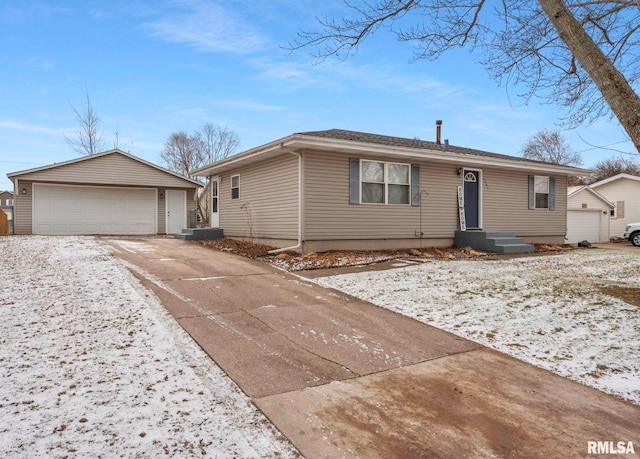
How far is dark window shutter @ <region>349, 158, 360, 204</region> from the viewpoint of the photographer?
1053 centimetres

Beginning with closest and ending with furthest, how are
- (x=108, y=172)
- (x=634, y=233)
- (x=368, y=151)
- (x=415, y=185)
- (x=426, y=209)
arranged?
(x=368, y=151) → (x=415, y=185) → (x=426, y=209) → (x=108, y=172) → (x=634, y=233)

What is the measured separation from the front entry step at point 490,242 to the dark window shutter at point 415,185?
6.73ft

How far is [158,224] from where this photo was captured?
19.0m

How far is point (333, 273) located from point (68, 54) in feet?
44.7

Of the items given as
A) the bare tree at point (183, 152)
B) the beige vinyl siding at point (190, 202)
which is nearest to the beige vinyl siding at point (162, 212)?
the beige vinyl siding at point (190, 202)

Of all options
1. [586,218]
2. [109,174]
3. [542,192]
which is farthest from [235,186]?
[586,218]

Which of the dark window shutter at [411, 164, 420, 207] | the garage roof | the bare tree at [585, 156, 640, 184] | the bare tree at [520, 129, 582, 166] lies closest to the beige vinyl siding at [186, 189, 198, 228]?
the garage roof

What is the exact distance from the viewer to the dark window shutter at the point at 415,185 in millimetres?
11508

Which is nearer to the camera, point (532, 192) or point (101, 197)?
point (532, 192)

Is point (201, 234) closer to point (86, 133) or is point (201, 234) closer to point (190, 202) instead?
point (190, 202)

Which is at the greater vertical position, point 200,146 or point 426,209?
point 200,146

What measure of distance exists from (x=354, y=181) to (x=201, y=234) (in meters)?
6.53

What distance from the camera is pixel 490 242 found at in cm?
1173

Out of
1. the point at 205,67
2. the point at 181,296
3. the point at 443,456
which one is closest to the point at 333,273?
the point at 181,296
